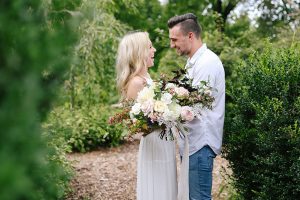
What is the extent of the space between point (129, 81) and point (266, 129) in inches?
49.6

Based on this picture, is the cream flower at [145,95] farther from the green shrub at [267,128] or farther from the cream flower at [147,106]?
the green shrub at [267,128]

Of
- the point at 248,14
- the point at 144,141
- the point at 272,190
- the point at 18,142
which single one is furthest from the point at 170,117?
the point at 248,14

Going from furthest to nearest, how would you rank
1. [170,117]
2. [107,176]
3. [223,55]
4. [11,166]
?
[223,55]
[107,176]
[170,117]
[11,166]

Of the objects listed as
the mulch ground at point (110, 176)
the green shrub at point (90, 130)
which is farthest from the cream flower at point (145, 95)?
the green shrub at point (90, 130)

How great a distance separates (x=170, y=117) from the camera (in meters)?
3.78

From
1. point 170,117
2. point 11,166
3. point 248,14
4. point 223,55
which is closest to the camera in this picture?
point 11,166

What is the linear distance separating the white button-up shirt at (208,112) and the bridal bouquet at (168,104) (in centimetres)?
16

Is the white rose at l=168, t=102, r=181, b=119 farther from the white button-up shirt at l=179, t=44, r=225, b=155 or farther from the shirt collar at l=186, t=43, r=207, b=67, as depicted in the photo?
the shirt collar at l=186, t=43, r=207, b=67

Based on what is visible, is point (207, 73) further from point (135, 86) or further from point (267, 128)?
point (267, 128)

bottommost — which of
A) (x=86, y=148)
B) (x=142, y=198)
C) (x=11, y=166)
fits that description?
(x=86, y=148)

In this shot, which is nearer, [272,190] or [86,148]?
[272,190]

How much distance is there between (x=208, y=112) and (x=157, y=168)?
66 centimetres

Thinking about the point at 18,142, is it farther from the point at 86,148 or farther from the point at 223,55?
the point at 86,148

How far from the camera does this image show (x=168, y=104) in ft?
12.5
